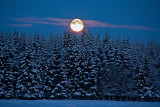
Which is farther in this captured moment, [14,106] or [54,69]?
[54,69]

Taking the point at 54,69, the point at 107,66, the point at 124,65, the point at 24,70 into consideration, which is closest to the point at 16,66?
the point at 24,70

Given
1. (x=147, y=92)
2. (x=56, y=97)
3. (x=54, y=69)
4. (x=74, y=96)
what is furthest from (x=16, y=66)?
(x=147, y=92)

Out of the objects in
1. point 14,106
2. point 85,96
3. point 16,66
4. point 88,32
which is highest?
point 88,32

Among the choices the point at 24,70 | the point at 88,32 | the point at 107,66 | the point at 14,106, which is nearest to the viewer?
the point at 14,106

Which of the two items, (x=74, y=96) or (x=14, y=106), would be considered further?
(x=74, y=96)

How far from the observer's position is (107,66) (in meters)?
46.3

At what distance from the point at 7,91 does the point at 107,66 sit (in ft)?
74.2

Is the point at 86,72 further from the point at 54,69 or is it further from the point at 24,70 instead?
the point at 24,70

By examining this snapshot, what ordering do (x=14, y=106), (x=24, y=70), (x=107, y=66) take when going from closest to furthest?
(x=14, y=106)
(x=24, y=70)
(x=107, y=66)

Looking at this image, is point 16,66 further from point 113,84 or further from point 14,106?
point 113,84

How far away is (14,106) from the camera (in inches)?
979

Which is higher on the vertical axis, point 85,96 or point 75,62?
point 75,62

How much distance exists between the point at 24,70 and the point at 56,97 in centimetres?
933

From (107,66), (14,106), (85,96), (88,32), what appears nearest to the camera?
(14,106)
